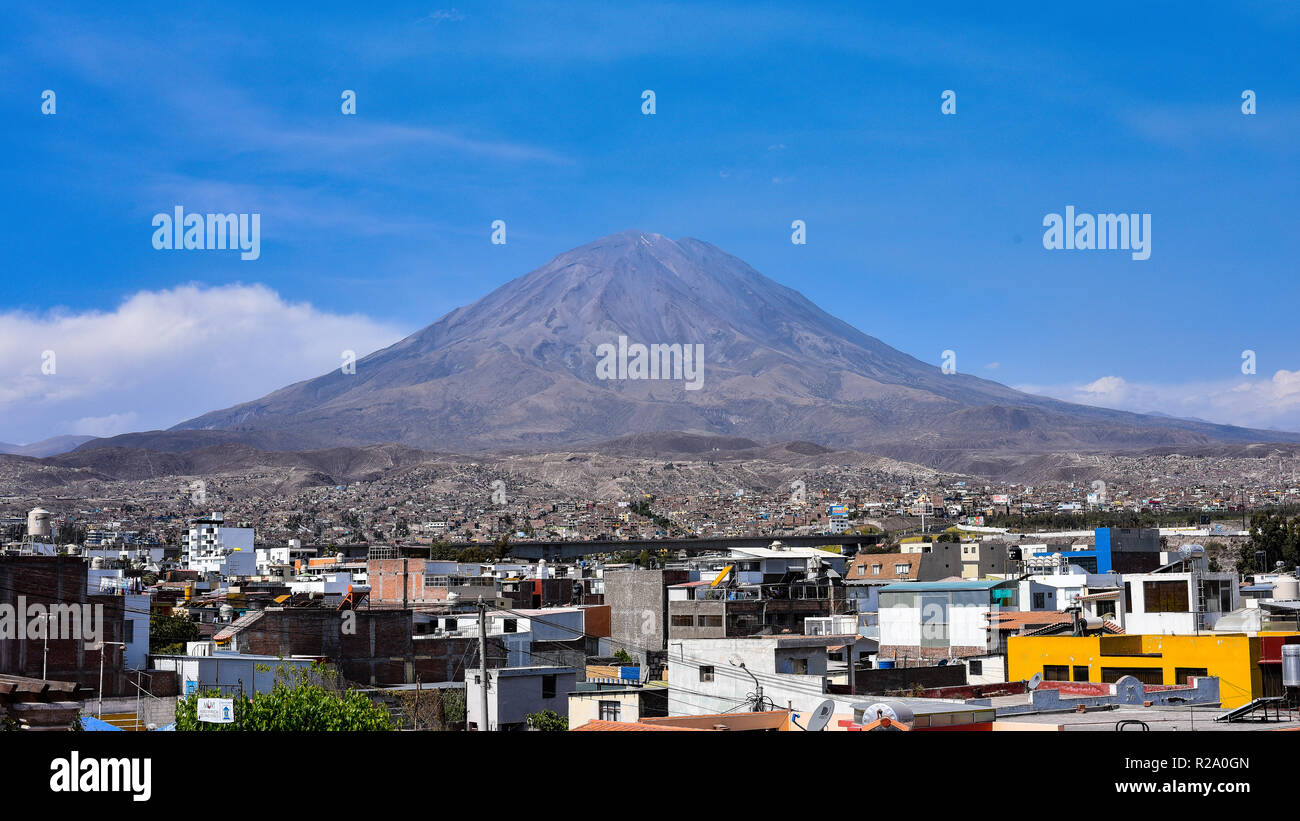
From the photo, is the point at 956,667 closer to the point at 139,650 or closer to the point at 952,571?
the point at 139,650

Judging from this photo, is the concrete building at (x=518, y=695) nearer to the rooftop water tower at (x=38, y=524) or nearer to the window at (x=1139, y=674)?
the window at (x=1139, y=674)

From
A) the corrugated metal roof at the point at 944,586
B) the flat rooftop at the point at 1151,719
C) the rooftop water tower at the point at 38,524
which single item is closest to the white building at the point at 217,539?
the rooftop water tower at the point at 38,524

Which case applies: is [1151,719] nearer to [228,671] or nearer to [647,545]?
[228,671]

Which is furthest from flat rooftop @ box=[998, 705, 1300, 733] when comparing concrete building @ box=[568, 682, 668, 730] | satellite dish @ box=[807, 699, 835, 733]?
concrete building @ box=[568, 682, 668, 730]
